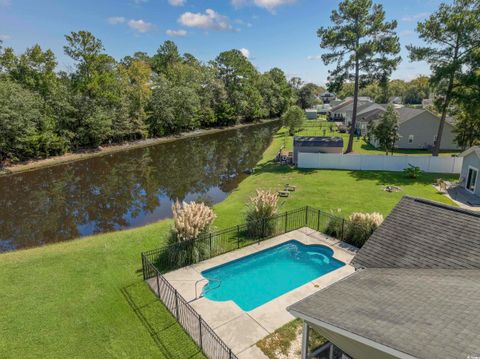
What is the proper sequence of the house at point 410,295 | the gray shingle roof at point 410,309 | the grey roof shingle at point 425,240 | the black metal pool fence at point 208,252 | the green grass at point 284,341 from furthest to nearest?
1. the black metal pool fence at point 208,252
2. the green grass at point 284,341
3. the grey roof shingle at point 425,240
4. the house at point 410,295
5. the gray shingle roof at point 410,309

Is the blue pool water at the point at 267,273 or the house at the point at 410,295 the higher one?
the house at the point at 410,295

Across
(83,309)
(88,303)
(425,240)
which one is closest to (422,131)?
(425,240)

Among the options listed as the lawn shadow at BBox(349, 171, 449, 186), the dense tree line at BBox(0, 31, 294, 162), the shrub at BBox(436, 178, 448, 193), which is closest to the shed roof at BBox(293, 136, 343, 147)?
the lawn shadow at BBox(349, 171, 449, 186)

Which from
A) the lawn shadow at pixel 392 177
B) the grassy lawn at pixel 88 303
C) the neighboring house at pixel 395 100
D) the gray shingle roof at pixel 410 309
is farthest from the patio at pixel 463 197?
the neighboring house at pixel 395 100

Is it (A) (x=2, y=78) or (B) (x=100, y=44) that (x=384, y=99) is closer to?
(B) (x=100, y=44)

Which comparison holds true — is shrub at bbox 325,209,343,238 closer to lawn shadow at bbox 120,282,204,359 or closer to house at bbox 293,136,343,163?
lawn shadow at bbox 120,282,204,359

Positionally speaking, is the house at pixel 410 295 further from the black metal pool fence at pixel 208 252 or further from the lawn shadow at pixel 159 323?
the lawn shadow at pixel 159 323

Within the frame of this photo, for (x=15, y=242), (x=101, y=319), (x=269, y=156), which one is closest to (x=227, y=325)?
(x=101, y=319)

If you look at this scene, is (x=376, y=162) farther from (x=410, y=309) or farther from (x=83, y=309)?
(x=83, y=309)
